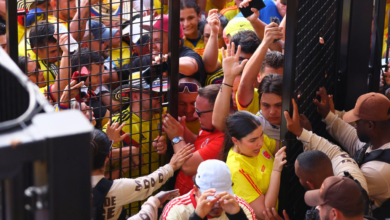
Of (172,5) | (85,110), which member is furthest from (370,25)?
(85,110)

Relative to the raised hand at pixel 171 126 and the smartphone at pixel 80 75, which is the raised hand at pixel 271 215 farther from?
the smartphone at pixel 80 75

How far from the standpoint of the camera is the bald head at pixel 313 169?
2455mm

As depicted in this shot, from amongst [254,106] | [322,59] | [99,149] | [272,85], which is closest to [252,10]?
[322,59]

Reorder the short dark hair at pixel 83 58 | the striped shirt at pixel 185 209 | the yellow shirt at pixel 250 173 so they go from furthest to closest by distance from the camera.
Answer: the short dark hair at pixel 83 58
the yellow shirt at pixel 250 173
the striped shirt at pixel 185 209

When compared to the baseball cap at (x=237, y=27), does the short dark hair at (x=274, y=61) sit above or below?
below

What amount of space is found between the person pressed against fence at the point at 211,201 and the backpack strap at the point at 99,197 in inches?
13.1

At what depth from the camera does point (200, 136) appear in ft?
10.3

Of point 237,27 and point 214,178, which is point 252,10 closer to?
point 237,27

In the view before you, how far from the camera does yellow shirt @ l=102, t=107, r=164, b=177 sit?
117 inches

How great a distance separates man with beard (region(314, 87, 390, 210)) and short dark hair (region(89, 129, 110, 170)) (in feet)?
5.06

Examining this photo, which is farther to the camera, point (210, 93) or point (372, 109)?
point (210, 93)

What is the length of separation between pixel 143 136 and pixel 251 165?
791mm

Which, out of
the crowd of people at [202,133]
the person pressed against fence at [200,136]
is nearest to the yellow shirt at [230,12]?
the crowd of people at [202,133]

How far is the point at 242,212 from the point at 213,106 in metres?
0.99
